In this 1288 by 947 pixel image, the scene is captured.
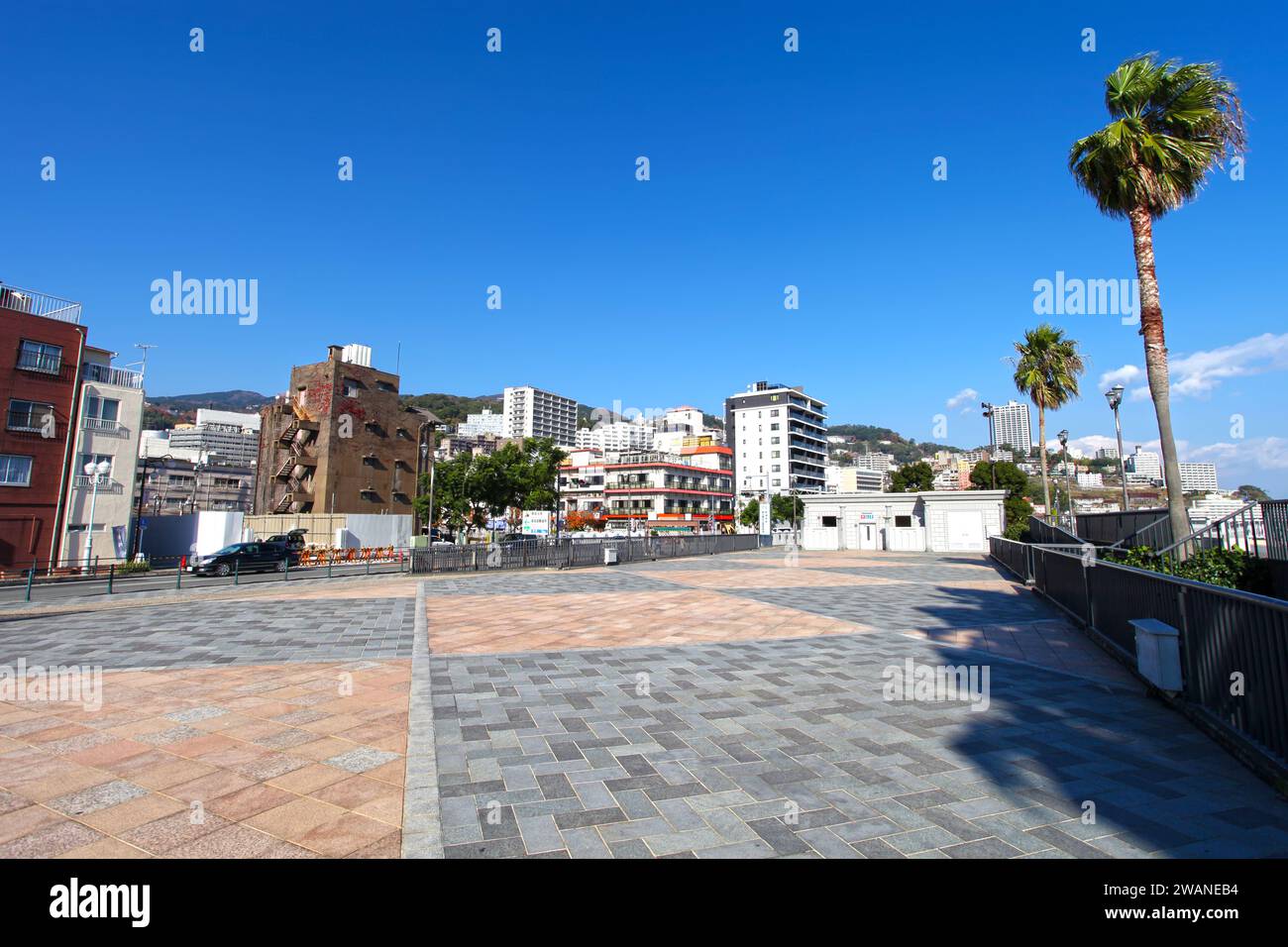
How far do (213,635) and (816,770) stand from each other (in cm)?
1057

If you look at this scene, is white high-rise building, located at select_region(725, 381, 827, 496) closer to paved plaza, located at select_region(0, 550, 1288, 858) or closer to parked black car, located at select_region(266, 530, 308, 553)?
parked black car, located at select_region(266, 530, 308, 553)

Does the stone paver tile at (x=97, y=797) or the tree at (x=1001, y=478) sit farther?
the tree at (x=1001, y=478)

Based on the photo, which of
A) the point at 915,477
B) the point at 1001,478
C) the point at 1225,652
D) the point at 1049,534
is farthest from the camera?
the point at 915,477

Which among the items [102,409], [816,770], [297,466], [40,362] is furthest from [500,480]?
[816,770]

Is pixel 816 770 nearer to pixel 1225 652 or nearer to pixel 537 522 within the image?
pixel 1225 652

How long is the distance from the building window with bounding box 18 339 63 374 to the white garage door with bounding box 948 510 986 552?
51314 mm

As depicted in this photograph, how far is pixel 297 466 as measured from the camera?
47.3 m

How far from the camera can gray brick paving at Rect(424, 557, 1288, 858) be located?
3.49m

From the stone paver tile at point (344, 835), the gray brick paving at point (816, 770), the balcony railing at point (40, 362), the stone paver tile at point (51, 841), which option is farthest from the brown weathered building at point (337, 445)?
the stone paver tile at point (344, 835)

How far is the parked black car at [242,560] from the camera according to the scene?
24125 mm

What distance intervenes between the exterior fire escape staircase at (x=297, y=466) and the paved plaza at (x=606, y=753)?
40.7m

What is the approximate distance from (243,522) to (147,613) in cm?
2737

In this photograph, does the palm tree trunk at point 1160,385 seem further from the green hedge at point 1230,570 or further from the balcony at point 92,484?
the balcony at point 92,484
